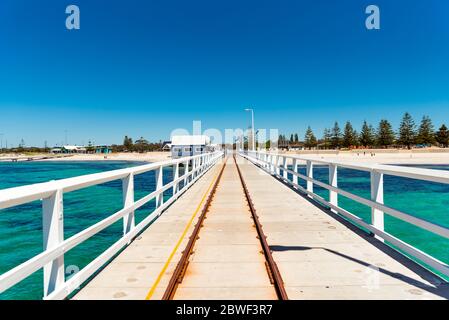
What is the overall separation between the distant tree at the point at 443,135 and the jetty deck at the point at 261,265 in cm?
14704

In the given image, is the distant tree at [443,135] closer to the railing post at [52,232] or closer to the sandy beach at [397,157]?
the sandy beach at [397,157]

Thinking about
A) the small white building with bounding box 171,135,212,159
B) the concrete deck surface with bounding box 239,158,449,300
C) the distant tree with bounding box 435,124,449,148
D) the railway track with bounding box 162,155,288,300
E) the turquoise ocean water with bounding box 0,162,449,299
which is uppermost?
the distant tree with bounding box 435,124,449,148

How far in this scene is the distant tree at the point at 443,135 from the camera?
5018 inches

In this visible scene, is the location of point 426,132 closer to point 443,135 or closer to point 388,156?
point 443,135

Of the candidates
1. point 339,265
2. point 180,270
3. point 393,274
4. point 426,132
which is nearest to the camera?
point 393,274

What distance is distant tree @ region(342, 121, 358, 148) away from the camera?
439 feet

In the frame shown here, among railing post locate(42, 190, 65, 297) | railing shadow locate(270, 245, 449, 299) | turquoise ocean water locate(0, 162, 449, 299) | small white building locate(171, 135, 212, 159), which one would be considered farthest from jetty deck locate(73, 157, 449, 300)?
small white building locate(171, 135, 212, 159)

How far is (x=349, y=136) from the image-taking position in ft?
441

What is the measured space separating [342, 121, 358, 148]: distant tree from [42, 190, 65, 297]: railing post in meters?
142

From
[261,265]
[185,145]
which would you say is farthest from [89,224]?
[185,145]

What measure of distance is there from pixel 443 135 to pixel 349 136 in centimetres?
3539

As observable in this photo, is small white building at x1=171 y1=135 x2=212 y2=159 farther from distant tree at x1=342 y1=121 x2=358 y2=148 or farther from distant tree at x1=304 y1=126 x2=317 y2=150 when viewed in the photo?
distant tree at x1=304 y1=126 x2=317 y2=150

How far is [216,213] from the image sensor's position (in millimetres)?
8883

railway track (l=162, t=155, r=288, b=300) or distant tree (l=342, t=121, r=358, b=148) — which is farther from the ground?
distant tree (l=342, t=121, r=358, b=148)
